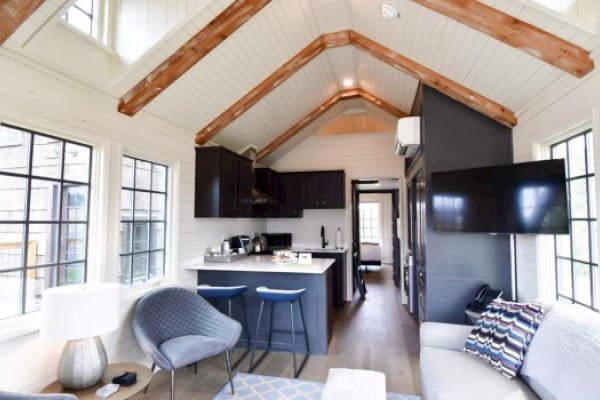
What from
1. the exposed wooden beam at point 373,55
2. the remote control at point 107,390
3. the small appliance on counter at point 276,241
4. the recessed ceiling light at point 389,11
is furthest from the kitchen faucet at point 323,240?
the remote control at point 107,390

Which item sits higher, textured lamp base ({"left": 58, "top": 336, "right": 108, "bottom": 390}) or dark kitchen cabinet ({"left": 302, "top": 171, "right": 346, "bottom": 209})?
dark kitchen cabinet ({"left": 302, "top": 171, "right": 346, "bottom": 209})

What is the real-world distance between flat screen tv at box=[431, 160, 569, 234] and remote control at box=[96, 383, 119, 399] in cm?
303

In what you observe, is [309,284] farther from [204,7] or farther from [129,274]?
[204,7]

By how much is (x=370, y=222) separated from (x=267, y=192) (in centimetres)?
570

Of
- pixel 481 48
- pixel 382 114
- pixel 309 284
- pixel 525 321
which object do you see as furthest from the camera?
pixel 382 114

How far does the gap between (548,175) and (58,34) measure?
3702 mm

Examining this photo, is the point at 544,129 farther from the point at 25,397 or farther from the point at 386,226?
the point at 386,226

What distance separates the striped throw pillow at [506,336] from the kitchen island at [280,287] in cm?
161

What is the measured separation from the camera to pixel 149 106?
314cm

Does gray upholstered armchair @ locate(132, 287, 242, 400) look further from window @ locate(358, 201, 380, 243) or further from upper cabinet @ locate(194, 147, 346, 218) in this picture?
window @ locate(358, 201, 380, 243)

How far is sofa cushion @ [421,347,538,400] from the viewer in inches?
74.2

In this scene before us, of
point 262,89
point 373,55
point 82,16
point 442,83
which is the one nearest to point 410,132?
point 442,83

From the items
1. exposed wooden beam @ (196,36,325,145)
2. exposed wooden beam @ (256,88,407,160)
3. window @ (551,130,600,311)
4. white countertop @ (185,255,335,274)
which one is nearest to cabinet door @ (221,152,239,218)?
exposed wooden beam @ (196,36,325,145)

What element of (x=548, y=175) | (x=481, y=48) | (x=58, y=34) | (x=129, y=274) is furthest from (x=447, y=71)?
(x=129, y=274)
